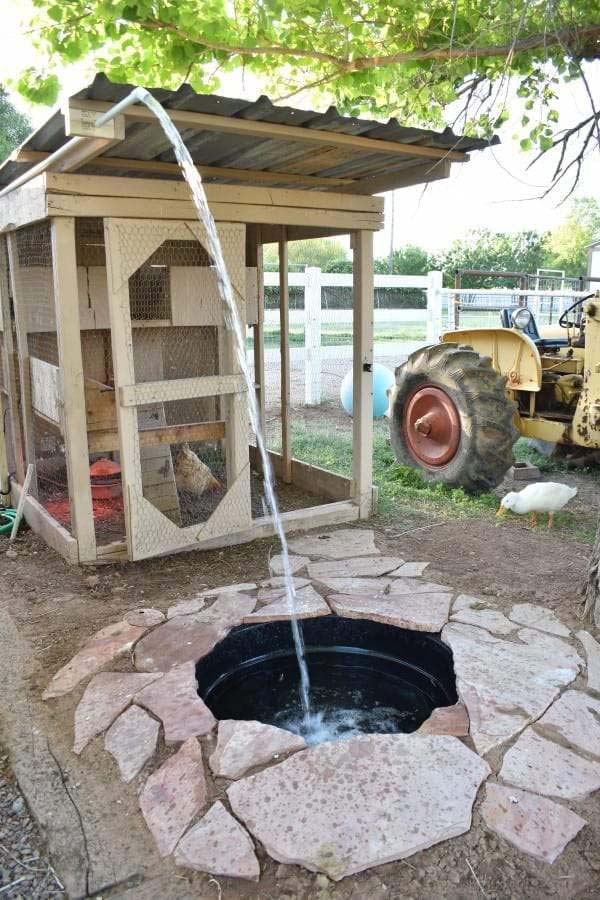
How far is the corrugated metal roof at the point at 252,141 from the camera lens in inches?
120

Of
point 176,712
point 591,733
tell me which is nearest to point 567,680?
point 591,733

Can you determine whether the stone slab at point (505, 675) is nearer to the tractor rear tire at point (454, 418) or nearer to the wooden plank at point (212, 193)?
the tractor rear tire at point (454, 418)

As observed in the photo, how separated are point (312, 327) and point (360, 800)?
27.6 ft

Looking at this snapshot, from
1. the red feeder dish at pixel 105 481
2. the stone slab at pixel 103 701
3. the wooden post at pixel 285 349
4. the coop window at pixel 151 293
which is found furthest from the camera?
the wooden post at pixel 285 349

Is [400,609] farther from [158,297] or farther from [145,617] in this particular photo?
[158,297]

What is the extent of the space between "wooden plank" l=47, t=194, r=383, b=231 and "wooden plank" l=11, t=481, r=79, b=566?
6.17 feet

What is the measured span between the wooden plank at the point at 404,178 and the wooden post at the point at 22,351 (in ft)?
7.54

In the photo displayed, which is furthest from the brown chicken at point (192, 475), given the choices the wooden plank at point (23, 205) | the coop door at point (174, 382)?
the wooden plank at point (23, 205)

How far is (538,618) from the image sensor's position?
3389mm

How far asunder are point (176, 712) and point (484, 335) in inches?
197

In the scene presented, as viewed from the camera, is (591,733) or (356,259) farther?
(356,259)

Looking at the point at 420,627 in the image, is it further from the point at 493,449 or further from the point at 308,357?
the point at 308,357

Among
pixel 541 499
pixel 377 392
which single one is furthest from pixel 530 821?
pixel 377 392

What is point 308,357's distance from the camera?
10.1 meters
